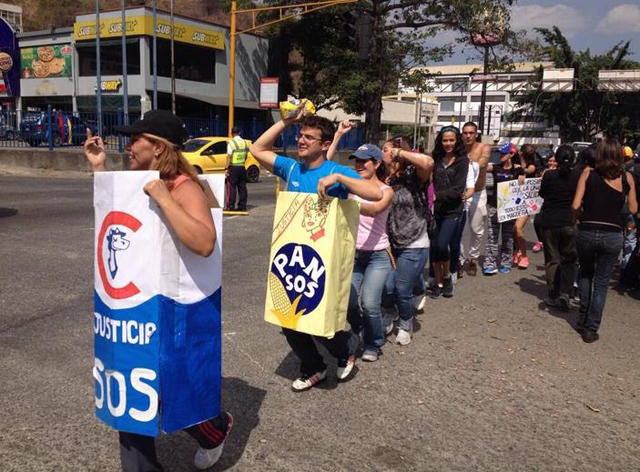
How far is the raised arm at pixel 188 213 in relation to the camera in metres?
2.32

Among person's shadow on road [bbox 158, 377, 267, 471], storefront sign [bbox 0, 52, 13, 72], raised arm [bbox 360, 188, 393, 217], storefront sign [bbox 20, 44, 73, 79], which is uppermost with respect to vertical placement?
storefront sign [bbox 20, 44, 73, 79]

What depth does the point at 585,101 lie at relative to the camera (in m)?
46.7

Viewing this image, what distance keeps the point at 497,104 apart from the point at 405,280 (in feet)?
300

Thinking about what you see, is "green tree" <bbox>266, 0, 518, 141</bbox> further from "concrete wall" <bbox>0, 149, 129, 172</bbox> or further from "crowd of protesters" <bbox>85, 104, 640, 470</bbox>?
"crowd of protesters" <bbox>85, 104, 640, 470</bbox>

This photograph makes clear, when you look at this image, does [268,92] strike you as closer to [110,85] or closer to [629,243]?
[629,243]

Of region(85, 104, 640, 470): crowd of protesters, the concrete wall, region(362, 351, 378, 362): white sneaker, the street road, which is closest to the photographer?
region(85, 104, 640, 470): crowd of protesters

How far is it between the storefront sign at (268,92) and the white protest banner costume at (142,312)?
18.7 meters

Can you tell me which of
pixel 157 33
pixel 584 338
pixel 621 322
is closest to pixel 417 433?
pixel 584 338

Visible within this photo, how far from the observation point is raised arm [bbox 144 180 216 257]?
2.32 meters

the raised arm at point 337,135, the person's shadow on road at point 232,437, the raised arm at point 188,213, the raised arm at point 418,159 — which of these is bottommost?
the person's shadow on road at point 232,437

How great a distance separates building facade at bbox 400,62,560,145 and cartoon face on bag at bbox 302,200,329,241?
133 ft

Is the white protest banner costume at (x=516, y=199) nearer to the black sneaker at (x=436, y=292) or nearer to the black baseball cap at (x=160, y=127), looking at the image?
the black sneaker at (x=436, y=292)

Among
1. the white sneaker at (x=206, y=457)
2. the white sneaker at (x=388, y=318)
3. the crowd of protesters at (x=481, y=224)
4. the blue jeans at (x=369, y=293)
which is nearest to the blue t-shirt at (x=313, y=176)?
the crowd of protesters at (x=481, y=224)

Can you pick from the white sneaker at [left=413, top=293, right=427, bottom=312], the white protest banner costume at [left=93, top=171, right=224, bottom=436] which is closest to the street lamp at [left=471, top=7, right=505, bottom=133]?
the white sneaker at [left=413, top=293, right=427, bottom=312]
